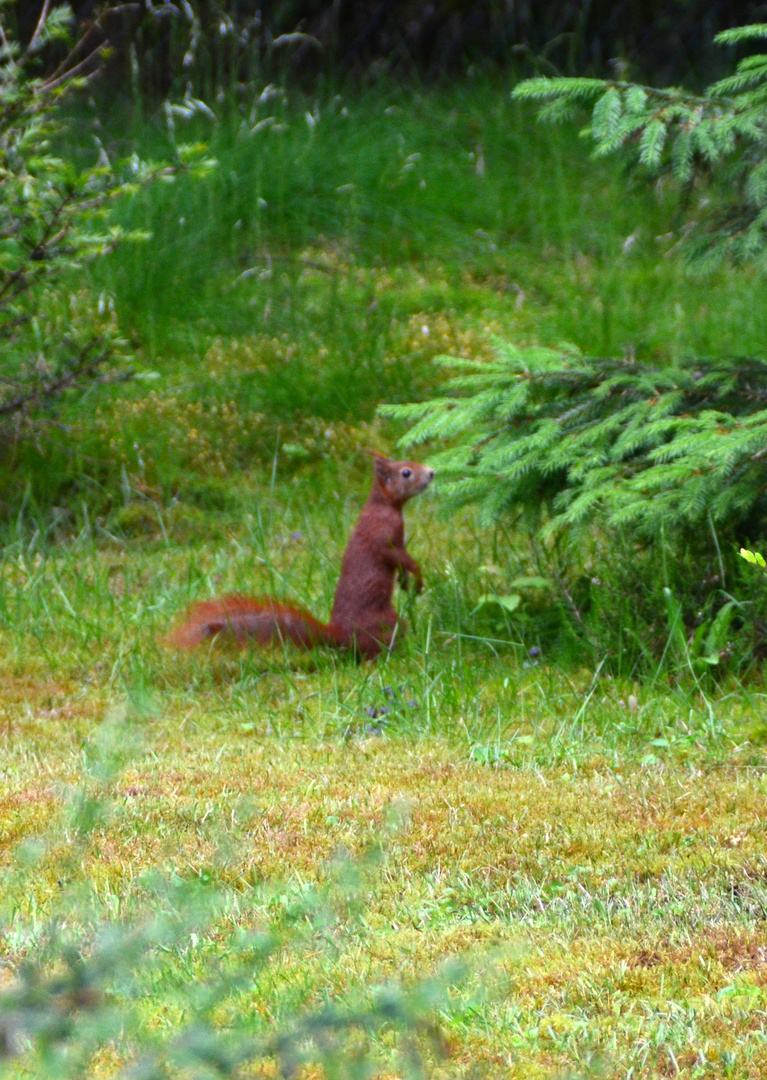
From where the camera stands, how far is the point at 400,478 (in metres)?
4.95

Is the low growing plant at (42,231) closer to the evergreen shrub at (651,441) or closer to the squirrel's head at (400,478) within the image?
the squirrel's head at (400,478)

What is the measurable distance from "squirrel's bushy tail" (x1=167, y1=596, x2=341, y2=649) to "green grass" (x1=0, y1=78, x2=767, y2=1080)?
0.09 metres

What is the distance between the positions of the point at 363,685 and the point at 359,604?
1.79 ft

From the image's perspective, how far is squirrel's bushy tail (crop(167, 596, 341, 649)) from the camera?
4285mm

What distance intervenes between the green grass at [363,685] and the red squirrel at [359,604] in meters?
0.11

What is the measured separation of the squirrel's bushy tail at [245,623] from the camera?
429 cm

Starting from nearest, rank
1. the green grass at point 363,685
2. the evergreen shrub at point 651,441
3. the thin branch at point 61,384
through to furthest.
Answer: the green grass at point 363,685 → the evergreen shrub at point 651,441 → the thin branch at point 61,384

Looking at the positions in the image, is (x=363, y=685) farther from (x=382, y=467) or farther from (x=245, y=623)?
(x=382, y=467)

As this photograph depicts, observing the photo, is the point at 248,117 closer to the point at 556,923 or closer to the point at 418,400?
the point at 418,400

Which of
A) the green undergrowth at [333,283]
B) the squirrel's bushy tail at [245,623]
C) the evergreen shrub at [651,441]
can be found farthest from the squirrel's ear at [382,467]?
the green undergrowth at [333,283]

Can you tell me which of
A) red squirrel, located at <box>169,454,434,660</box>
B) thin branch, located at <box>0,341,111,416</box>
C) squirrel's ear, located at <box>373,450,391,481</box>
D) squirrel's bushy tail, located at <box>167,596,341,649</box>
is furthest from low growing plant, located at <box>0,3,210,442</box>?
squirrel's bushy tail, located at <box>167,596,341,649</box>

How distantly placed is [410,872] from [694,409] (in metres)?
2.17

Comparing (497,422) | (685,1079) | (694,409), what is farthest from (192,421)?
(685,1079)

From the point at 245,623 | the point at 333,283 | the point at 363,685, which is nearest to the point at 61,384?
the point at 245,623
